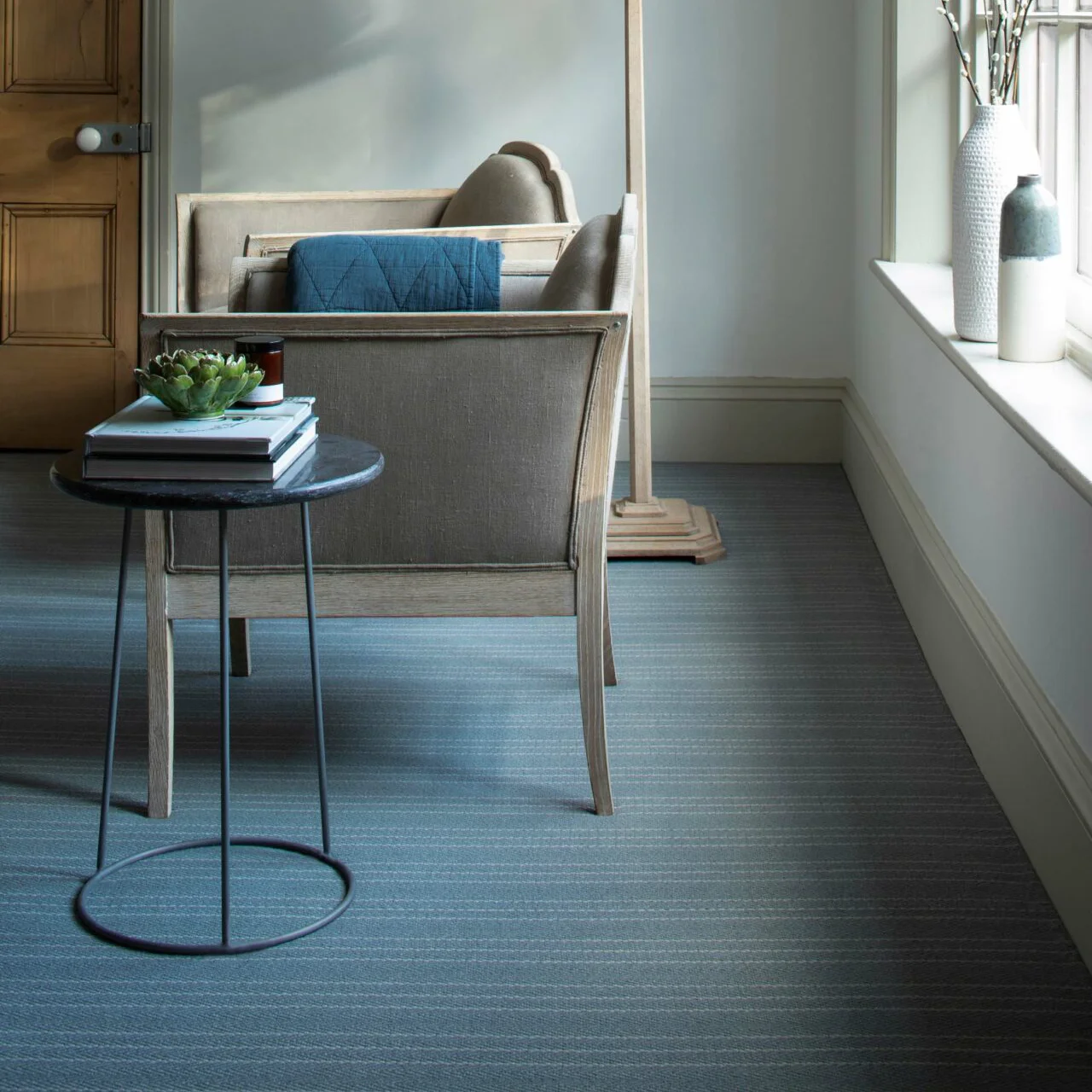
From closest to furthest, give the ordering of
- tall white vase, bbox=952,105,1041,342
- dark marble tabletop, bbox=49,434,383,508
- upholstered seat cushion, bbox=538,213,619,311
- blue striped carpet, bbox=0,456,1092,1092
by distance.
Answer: blue striped carpet, bbox=0,456,1092,1092
dark marble tabletop, bbox=49,434,383,508
upholstered seat cushion, bbox=538,213,619,311
tall white vase, bbox=952,105,1041,342

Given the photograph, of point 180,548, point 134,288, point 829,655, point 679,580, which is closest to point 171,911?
point 180,548

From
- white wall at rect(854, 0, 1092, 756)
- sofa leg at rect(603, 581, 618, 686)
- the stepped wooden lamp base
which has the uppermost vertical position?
white wall at rect(854, 0, 1092, 756)

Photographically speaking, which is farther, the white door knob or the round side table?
the white door knob

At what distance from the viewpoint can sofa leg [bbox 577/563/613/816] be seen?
221cm

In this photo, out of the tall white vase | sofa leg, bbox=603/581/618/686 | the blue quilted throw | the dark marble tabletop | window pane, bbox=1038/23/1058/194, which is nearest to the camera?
the dark marble tabletop

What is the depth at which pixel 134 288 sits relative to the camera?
4828 millimetres

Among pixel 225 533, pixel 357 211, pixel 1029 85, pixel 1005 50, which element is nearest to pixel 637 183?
pixel 357 211

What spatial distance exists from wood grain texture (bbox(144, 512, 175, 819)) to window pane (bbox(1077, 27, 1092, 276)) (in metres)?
1.76

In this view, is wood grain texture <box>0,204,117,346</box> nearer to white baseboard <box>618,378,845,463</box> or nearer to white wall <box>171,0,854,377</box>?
white wall <box>171,0,854,377</box>

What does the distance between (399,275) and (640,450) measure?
1.37 meters

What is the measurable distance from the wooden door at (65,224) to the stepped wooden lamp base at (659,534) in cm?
195

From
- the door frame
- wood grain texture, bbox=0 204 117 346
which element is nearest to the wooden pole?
the door frame

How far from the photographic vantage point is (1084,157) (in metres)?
2.78

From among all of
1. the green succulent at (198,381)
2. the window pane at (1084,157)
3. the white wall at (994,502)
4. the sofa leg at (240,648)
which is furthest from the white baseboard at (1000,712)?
the sofa leg at (240,648)
